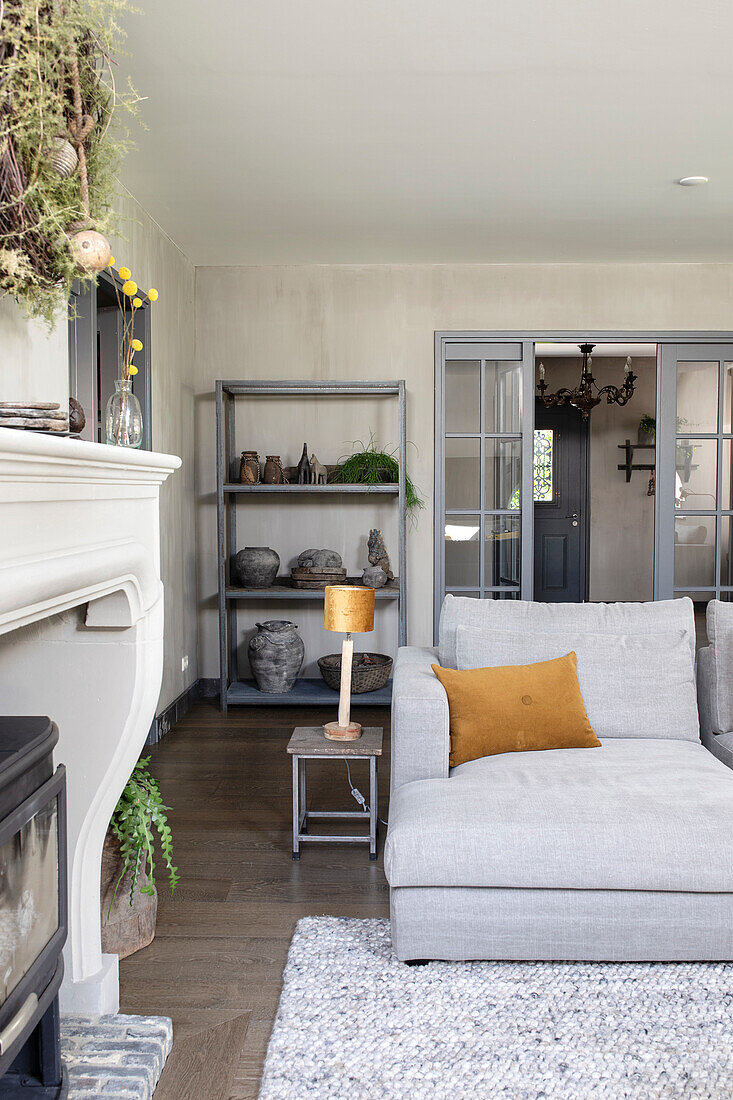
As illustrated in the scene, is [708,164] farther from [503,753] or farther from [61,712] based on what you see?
[61,712]

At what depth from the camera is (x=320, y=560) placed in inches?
198

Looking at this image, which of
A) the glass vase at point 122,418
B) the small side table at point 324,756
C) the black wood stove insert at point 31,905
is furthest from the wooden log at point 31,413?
the small side table at point 324,756

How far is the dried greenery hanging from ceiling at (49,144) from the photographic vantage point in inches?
57.2

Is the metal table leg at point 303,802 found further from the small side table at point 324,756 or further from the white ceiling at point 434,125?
the white ceiling at point 434,125

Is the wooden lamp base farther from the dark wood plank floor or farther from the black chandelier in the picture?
the black chandelier

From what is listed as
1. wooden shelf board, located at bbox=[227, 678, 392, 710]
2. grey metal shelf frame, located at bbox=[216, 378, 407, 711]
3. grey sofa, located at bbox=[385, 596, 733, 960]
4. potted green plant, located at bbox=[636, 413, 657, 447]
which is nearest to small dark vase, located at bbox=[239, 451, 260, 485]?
grey metal shelf frame, located at bbox=[216, 378, 407, 711]

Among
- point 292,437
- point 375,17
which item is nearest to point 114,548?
point 375,17

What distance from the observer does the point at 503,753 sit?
2.68 m

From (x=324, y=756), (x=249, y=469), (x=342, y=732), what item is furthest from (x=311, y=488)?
(x=324, y=756)

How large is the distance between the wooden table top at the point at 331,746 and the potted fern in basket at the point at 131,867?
569mm

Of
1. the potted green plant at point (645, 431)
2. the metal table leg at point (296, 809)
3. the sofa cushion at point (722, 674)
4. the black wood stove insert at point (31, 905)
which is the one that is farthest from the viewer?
the potted green plant at point (645, 431)

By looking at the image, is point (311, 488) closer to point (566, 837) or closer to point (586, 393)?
point (566, 837)

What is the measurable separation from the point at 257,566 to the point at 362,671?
2.92 feet

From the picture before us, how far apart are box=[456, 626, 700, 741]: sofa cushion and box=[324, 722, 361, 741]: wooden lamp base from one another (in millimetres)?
431
